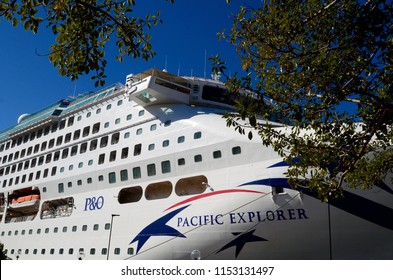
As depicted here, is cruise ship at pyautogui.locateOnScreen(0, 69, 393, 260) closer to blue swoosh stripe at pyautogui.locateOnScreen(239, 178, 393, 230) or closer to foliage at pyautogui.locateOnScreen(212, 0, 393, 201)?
blue swoosh stripe at pyautogui.locateOnScreen(239, 178, 393, 230)

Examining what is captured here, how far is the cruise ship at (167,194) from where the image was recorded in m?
11.5

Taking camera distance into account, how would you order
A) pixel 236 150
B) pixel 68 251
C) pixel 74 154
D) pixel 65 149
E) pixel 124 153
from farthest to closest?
1. pixel 65 149
2. pixel 74 154
3. pixel 68 251
4. pixel 124 153
5. pixel 236 150

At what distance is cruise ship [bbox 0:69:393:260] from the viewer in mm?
11492

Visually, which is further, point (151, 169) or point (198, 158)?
point (151, 169)

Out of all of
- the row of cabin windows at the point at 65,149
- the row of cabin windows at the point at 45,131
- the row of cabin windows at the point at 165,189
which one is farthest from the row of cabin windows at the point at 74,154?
the row of cabin windows at the point at 45,131

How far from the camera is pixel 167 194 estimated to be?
16.7m

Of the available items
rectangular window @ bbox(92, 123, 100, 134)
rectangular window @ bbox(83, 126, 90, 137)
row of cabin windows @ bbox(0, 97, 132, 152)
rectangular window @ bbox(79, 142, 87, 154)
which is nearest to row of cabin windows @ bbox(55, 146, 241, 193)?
rectangular window @ bbox(79, 142, 87, 154)

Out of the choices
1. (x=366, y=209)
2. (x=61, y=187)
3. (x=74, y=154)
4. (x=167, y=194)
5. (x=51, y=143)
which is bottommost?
(x=366, y=209)

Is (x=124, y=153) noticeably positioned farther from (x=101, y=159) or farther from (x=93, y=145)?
(x=93, y=145)

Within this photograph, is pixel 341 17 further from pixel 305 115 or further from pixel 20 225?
pixel 20 225

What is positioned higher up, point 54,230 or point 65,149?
point 65,149

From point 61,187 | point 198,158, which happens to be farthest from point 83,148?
point 198,158

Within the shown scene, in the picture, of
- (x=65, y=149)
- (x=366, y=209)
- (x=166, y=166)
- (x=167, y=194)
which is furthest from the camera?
(x=65, y=149)

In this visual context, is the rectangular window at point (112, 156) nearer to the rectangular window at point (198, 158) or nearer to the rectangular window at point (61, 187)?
the rectangular window at point (61, 187)
